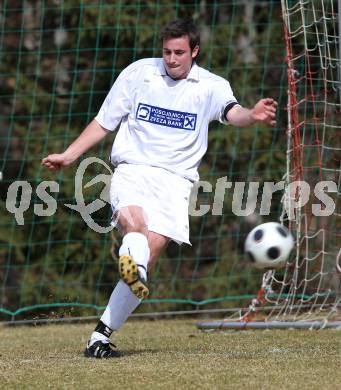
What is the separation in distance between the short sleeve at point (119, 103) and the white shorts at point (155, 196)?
0.33 metres

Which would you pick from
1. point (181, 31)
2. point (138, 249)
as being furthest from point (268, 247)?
point (181, 31)

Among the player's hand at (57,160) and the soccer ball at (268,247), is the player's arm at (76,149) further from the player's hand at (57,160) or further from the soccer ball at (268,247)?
the soccer ball at (268,247)

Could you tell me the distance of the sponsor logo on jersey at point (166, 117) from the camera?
625cm

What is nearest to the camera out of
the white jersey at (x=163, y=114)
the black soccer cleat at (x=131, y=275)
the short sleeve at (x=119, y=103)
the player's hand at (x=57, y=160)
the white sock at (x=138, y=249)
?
the black soccer cleat at (x=131, y=275)

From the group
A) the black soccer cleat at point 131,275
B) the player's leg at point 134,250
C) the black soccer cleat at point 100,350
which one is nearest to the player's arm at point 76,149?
the player's leg at point 134,250

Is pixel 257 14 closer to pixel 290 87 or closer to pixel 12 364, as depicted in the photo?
pixel 290 87

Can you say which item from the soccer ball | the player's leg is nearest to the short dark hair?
the player's leg

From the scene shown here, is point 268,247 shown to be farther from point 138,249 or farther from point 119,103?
point 119,103

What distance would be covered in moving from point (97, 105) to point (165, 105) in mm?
4841

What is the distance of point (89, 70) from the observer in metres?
11.1

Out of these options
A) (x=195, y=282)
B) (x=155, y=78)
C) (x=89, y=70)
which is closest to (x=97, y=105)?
(x=89, y=70)

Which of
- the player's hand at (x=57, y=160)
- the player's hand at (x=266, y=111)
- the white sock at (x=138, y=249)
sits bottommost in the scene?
the white sock at (x=138, y=249)

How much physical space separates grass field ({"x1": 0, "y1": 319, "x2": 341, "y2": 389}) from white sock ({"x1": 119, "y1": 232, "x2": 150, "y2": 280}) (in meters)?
0.53

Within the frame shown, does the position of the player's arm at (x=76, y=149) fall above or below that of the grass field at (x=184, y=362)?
above
